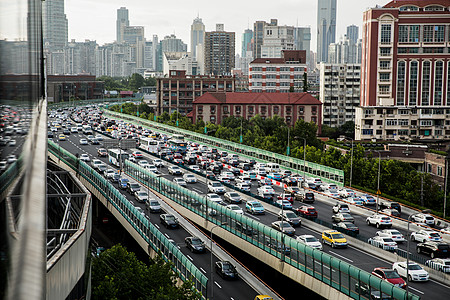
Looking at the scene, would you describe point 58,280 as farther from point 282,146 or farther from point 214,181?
point 282,146

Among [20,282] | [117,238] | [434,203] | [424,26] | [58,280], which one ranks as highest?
[424,26]

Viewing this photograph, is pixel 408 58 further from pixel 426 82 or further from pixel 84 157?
pixel 84 157

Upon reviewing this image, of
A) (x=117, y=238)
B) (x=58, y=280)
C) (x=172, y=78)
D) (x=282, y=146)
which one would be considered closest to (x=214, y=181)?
(x=117, y=238)

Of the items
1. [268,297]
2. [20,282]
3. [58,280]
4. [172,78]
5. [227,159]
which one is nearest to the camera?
[20,282]

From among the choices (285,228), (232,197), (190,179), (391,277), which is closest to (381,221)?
(285,228)

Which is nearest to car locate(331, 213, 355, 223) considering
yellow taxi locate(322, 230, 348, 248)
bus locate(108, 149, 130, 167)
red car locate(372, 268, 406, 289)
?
yellow taxi locate(322, 230, 348, 248)
